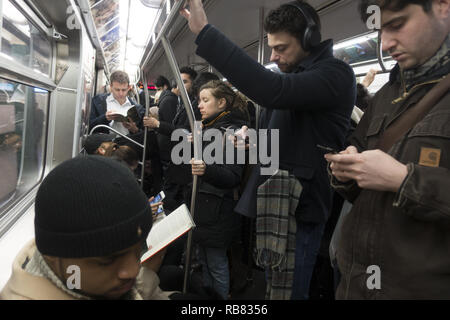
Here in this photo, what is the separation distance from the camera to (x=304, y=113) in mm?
1284

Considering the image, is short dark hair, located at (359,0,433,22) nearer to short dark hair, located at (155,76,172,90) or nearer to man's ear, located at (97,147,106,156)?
man's ear, located at (97,147,106,156)

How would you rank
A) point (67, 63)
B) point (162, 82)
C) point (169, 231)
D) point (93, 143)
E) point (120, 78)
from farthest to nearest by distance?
1. point (162, 82)
2. point (120, 78)
3. point (67, 63)
4. point (93, 143)
5. point (169, 231)

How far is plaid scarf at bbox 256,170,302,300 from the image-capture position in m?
1.29

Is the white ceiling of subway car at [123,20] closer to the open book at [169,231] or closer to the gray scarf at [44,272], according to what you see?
the open book at [169,231]

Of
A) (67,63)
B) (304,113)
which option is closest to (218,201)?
(304,113)

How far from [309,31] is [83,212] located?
45.6 inches

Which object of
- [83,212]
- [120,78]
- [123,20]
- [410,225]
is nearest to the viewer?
[83,212]

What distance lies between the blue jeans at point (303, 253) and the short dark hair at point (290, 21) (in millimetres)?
898

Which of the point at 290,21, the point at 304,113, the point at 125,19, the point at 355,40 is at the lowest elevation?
the point at 304,113

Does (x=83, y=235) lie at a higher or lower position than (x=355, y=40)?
lower

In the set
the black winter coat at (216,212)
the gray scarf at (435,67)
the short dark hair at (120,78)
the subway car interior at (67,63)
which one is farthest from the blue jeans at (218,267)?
the short dark hair at (120,78)

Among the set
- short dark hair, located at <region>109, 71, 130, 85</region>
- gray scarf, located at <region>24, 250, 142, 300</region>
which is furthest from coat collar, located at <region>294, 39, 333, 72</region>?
short dark hair, located at <region>109, 71, 130, 85</region>

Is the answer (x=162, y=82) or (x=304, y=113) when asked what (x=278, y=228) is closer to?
(x=304, y=113)

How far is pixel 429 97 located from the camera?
0.81 m
